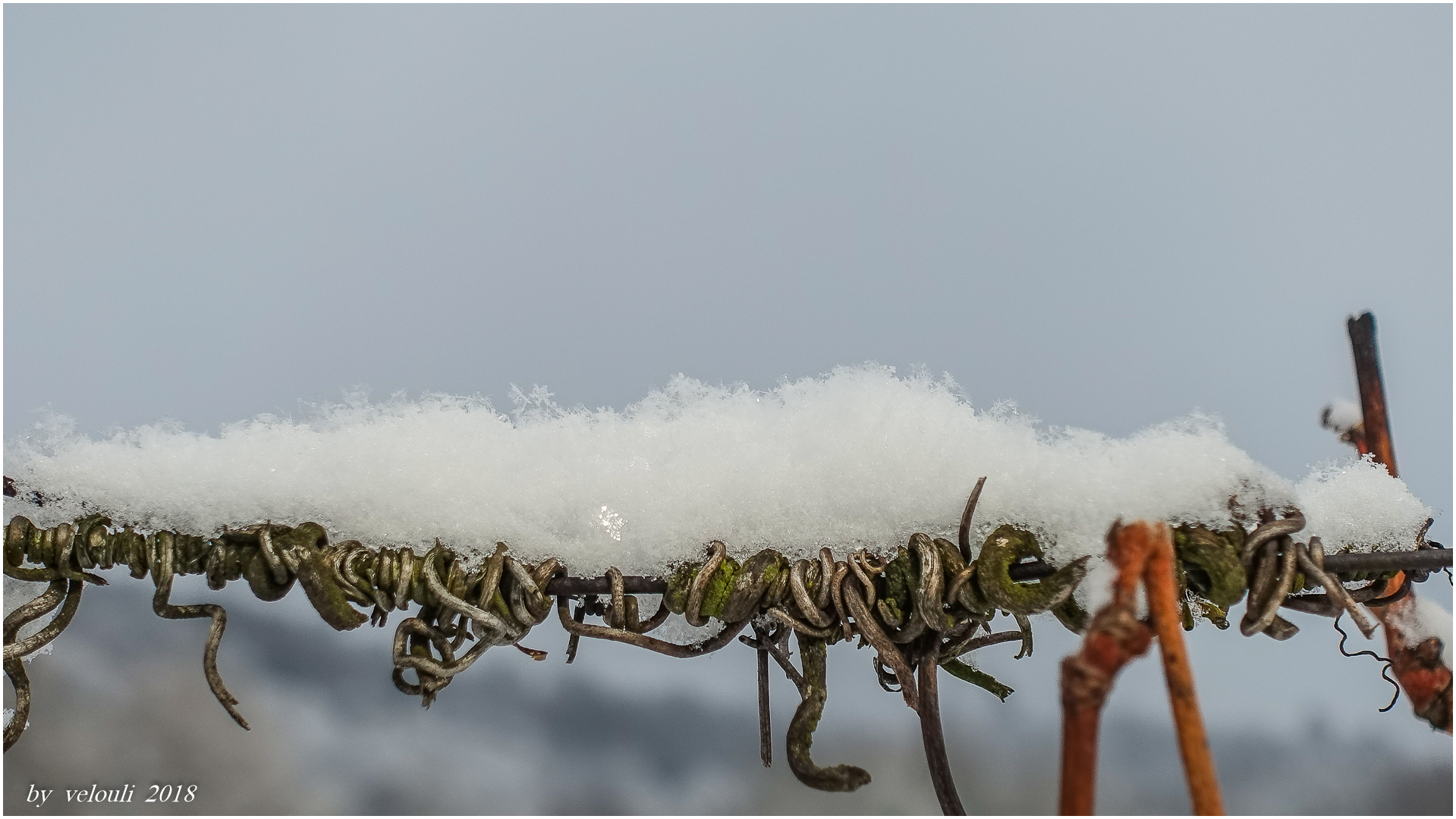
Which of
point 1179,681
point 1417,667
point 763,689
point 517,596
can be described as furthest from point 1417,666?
point 517,596

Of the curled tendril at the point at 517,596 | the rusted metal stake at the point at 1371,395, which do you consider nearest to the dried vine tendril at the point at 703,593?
the curled tendril at the point at 517,596

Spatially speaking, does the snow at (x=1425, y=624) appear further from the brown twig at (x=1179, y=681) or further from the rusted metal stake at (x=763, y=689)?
the rusted metal stake at (x=763, y=689)

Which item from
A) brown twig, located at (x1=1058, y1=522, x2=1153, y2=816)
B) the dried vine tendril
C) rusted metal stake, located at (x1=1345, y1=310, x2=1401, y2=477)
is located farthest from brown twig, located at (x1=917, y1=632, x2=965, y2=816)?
rusted metal stake, located at (x1=1345, y1=310, x2=1401, y2=477)

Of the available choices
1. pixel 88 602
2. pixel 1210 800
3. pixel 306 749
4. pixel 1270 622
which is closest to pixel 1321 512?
pixel 1270 622

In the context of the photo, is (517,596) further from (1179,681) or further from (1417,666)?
(1417,666)

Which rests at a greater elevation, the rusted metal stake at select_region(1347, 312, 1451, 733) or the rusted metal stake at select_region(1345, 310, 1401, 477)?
the rusted metal stake at select_region(1345, 310, 1401, 477)

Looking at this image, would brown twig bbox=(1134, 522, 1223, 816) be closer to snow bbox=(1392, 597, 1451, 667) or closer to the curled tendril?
the curled tendril

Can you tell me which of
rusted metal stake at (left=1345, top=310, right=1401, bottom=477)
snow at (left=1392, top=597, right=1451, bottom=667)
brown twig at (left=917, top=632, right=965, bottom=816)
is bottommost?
brown twig at (left=917, top=632, right=965, bottom=816)
